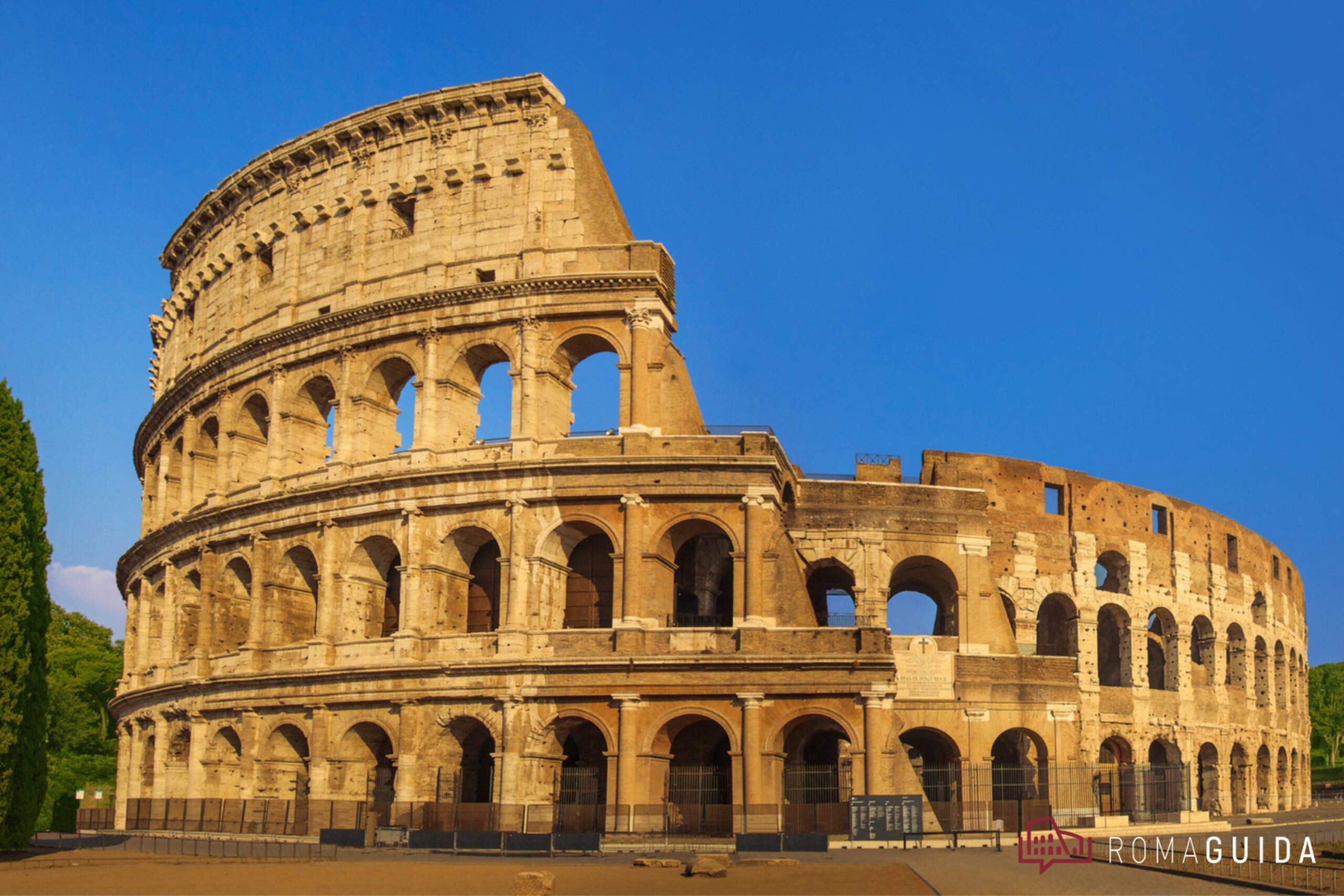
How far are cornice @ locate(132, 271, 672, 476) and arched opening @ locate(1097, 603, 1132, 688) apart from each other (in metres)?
18.1

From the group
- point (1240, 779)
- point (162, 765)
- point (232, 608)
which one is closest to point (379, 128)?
point (232, 608)

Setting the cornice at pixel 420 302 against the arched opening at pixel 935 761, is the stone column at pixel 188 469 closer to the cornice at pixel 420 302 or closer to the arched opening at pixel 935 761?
the cornice at pixel 420 302

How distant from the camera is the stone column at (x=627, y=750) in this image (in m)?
28.1

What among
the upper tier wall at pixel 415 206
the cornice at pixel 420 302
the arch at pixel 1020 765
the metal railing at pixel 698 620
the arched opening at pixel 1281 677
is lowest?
the arch at pixel 1020 765

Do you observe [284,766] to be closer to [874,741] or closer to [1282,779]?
[874,741]

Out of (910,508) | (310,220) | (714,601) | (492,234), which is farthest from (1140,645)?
(310,220)

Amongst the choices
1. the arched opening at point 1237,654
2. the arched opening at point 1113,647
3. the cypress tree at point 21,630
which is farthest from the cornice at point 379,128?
the arched opening at point 1237,654

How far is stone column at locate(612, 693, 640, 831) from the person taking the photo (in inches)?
1107

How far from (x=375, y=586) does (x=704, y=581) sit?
7.99 meters

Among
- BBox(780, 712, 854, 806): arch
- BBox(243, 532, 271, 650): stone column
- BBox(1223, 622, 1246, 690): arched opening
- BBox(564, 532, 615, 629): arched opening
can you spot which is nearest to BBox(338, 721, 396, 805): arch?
BBox(243, 532, 271, 650): stone column

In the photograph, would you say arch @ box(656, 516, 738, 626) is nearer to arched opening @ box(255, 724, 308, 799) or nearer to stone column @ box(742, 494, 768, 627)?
stone column @ box(742, 494, 768, 627)

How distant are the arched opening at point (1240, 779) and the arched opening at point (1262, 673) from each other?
3252 mm

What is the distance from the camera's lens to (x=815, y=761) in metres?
32.7

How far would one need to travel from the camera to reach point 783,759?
2867 cm
